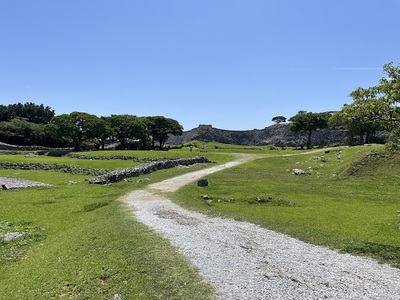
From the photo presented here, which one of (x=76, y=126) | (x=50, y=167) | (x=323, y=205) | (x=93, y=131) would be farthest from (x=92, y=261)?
(x=76, y=126)

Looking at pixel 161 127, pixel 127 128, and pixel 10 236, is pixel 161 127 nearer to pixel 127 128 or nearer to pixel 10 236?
pixel 127 128

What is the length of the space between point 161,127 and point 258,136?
168 feet

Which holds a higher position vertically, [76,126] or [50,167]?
[76,126]

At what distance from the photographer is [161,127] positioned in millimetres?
115188

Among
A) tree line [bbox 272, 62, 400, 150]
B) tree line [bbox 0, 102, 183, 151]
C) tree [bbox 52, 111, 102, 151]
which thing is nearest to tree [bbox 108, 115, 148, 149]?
tree line [bbox 0, 102, 183, 151]

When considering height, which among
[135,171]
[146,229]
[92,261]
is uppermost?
[135,171]

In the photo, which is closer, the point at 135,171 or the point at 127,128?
the point at 135,171

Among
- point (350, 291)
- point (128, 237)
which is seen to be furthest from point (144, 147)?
point (350, 291)

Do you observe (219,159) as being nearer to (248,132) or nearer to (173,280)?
(173,280)

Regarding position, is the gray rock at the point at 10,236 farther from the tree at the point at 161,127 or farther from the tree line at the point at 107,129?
the tree at the point at 161,127

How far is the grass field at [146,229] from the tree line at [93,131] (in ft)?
194

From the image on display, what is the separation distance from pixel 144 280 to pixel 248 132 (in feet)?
456

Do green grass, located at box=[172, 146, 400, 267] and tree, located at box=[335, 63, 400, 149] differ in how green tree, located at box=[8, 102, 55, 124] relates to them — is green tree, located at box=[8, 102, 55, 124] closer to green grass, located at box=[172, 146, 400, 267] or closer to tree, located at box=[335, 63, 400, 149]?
green grass, located at box=[172, 146, 400, 267]

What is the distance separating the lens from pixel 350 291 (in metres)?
10.6
